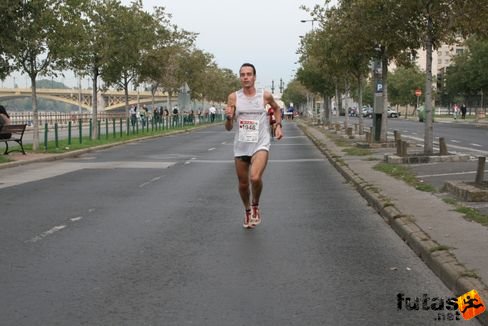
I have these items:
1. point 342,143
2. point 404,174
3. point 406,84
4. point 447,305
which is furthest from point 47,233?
point 406,84

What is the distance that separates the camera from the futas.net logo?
477 cm

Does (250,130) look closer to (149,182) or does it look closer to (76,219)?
(76,219)

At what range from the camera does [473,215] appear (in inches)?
328

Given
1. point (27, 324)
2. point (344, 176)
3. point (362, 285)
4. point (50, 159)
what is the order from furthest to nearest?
point (50, 159) < point (344, 176) < point (362, 285) < point (27, 324)

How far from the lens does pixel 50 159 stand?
2048 centimetres

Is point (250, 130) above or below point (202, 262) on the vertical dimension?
above

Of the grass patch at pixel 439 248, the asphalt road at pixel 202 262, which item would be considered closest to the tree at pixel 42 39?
the asphalt road at pixel 202 262

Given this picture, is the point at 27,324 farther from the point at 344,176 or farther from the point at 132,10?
the point at 132,10

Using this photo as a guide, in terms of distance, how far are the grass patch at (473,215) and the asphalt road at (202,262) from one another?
105cm

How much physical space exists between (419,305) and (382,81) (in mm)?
18341

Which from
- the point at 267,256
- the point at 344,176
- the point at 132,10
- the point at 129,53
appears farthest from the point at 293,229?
the point at 132,10

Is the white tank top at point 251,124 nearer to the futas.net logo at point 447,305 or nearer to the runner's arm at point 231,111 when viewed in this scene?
the runner's arm at point 231,111

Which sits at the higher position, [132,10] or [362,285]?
[132,10]

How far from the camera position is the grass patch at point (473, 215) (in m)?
7.96
